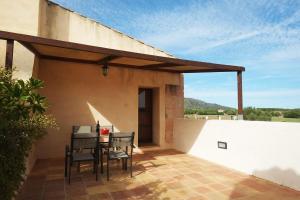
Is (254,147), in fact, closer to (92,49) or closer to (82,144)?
(82,144)

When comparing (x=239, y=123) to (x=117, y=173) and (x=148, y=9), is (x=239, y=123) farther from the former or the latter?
(x=148, y=9)

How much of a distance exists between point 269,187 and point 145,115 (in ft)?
17.7

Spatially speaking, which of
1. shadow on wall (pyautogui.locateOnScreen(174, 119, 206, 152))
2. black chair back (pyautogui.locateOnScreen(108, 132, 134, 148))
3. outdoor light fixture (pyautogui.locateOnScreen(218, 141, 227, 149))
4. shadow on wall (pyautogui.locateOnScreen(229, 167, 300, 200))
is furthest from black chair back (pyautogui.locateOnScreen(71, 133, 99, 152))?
shadow on wall (pyautogui.locateOnScreen(174, 119, 206, 152))

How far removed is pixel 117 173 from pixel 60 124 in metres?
2.70

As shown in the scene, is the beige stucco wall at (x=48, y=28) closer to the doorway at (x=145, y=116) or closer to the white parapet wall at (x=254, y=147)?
the doorway at (x=145, y=116)

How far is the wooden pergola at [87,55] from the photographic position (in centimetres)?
381

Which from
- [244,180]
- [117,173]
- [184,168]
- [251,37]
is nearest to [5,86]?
[117,173]

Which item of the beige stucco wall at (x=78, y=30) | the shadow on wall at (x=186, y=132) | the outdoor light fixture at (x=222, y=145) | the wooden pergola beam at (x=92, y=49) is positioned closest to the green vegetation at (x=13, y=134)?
the wooden pergola beam at (x=92, y=49)

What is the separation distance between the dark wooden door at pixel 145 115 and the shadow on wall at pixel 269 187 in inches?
184

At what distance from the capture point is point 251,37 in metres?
12.8

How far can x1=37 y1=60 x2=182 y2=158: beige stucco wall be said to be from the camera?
645 cm

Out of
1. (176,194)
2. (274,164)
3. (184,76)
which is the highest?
(184,76)

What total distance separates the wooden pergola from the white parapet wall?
4.24 feet

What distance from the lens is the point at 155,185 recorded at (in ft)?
14.0
